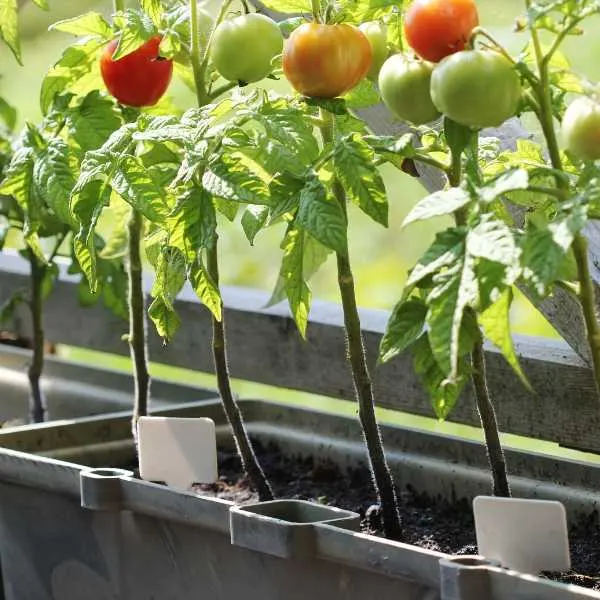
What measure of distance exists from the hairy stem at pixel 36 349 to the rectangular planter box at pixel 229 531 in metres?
0.29

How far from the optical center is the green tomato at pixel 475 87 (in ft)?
2.82

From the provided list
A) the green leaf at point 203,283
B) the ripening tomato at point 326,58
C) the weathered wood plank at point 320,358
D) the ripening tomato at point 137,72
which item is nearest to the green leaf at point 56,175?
the ripening tomato at point 137,72

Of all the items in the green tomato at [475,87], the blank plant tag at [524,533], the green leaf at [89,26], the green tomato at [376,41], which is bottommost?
the blank plant tag at [524,533]

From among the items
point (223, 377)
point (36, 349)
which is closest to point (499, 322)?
point (223, 377)

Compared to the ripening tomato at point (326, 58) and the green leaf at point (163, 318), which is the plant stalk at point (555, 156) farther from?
the green leaf at point (163, 318)

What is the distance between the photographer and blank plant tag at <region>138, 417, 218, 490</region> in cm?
130

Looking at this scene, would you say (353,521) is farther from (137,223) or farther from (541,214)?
Result: (137,223)

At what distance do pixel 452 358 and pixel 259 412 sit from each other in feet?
2.68

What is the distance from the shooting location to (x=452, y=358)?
2.73ft

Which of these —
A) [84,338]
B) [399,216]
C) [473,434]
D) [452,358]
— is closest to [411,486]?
[452,358]

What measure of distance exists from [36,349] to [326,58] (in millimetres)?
942

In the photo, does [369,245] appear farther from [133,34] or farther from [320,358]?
[133,34]

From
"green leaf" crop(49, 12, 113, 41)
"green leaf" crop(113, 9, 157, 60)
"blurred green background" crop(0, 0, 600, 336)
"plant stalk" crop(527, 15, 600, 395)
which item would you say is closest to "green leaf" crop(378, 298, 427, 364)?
"plant stalk" crop(527, 15, 600, 395)

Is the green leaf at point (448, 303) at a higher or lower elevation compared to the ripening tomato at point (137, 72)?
lower
